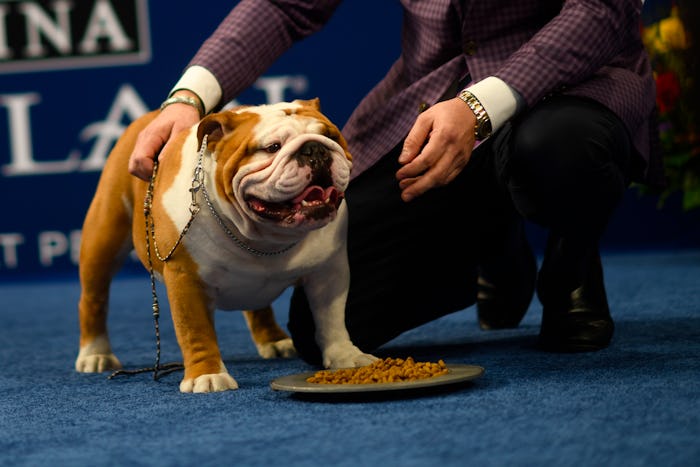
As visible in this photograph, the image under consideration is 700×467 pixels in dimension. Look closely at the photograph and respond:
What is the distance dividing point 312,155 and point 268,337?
Answer: 2.15 ft

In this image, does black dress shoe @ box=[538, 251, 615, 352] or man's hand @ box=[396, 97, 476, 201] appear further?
black dress shoe @ box=[538, 251, 615, 352]

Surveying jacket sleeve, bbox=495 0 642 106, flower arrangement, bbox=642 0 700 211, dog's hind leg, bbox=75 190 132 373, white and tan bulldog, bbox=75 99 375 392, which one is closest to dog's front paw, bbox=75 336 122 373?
dog's hind leg, bbox=75 190 132 373

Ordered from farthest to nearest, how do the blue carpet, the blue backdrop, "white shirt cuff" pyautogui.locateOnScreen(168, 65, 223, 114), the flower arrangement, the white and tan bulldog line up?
the blue backdrop → the flower arrangement → "white shirt cuff" pyautogui.locateOnScreen(168, 65, 223, 114) → the white and tan bulldog → the blue carpet

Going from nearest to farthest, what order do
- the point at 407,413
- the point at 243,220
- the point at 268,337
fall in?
the point at 407,413, the point at 243,220, the point at 268,337

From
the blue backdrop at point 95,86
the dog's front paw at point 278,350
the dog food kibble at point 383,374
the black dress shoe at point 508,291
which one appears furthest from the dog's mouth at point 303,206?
the blue backdrop at point 95,86

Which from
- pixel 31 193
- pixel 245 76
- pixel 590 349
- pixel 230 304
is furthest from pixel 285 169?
pixel 31 193

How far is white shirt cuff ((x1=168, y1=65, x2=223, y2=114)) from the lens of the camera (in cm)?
170

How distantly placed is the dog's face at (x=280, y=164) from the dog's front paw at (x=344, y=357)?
274 mm

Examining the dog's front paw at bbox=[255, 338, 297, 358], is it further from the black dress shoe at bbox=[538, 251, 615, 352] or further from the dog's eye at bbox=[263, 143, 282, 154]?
the dog's eye at bbox=[263, 143, 282, 154]

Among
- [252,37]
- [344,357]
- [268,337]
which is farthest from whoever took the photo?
[268,337]

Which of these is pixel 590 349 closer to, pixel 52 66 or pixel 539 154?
pixel 539 154

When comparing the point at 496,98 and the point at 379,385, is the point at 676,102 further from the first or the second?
the point at 379,385

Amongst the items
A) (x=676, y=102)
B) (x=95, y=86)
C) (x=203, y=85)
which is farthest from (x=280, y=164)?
(x=95, y=86)

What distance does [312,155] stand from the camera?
4.43 feet
